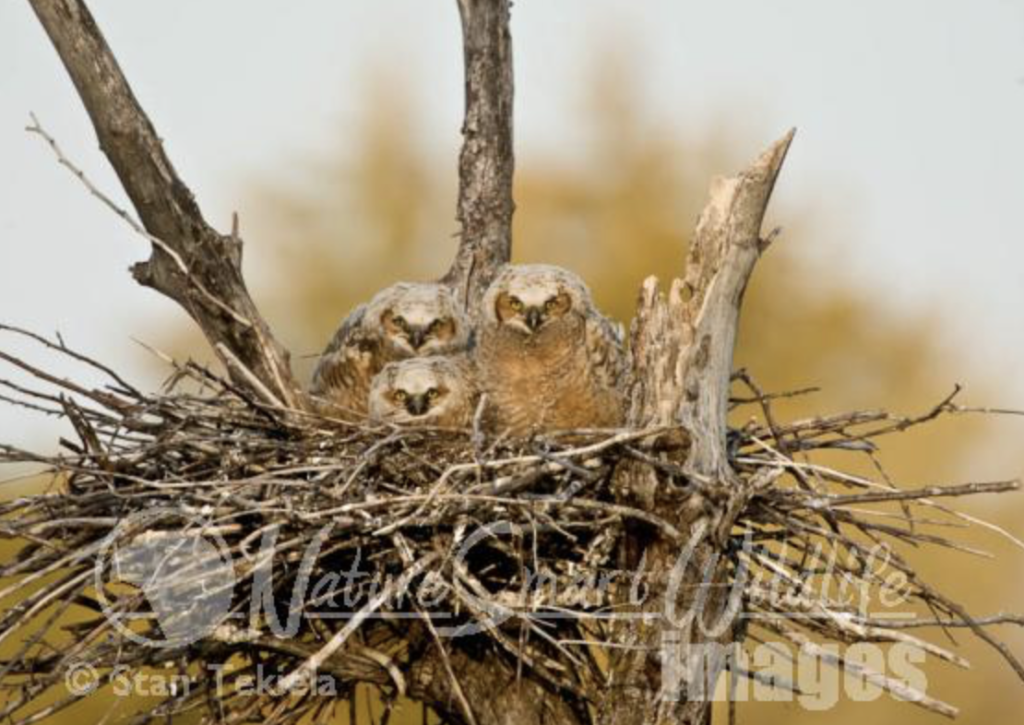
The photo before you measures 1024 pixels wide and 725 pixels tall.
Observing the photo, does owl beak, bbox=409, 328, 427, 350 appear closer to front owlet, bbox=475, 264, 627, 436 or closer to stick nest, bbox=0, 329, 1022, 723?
front owlet, bbox=475, 264, 627, 436

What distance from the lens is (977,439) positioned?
1421cm

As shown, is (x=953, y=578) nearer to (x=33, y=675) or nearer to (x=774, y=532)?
(x=774, y=532)

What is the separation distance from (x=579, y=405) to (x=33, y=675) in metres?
2.04

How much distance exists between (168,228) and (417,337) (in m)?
0.96

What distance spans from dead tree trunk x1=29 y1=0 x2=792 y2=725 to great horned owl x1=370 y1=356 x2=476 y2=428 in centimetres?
36

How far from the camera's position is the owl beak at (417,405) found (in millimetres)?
5625

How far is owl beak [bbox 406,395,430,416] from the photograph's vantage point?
5.62m

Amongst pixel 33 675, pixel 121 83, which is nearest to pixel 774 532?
pixel 33 675

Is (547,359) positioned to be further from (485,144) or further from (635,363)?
(485,144)

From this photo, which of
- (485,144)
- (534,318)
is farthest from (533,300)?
(485,144)

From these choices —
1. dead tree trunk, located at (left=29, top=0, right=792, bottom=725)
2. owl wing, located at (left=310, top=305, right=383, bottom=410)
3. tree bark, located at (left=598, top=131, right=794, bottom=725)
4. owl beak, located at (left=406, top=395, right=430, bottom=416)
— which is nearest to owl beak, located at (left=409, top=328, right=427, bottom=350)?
owl wing, located at (left=310, top=305, right=383, bottom=410)

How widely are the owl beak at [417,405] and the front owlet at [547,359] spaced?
35 cm
